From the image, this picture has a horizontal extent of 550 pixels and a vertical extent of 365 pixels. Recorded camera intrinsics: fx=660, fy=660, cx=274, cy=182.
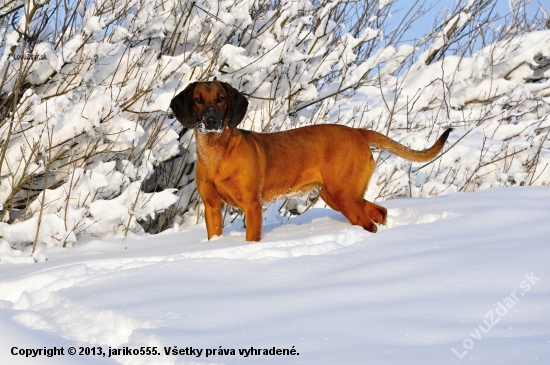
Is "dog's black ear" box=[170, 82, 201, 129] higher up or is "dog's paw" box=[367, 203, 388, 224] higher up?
"dog's black ear" box=[170, 82, 201, 129]

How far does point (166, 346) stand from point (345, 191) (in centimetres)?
261

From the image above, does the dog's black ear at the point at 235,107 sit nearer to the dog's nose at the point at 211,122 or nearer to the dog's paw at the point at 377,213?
the dog's nose at the point at 211,122

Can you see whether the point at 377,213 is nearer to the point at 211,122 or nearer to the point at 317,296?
the point at 211,122

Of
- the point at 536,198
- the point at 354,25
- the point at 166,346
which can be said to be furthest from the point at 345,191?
the point at 354,25

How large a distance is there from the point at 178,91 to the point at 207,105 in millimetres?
1898

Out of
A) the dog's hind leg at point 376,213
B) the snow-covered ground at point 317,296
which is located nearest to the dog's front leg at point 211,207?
the snow-covered ground at point 317,296

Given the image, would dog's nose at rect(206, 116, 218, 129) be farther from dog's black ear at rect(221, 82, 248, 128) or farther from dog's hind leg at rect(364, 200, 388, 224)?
dog's hind leg at rect(364, 200, 388, 224)

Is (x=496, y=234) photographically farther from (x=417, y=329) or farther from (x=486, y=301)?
(x=417, y=329)

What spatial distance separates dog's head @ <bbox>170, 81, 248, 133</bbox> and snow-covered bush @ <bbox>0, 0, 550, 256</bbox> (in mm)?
1281

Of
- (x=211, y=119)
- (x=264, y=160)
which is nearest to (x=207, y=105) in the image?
(x=211, y=119)

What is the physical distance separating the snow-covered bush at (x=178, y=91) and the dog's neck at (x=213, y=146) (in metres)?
Answer: 1.27

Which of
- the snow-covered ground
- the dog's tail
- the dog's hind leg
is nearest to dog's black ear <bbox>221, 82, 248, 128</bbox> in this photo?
the snow-covered ground

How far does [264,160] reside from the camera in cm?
479

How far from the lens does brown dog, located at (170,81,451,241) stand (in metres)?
4.55
